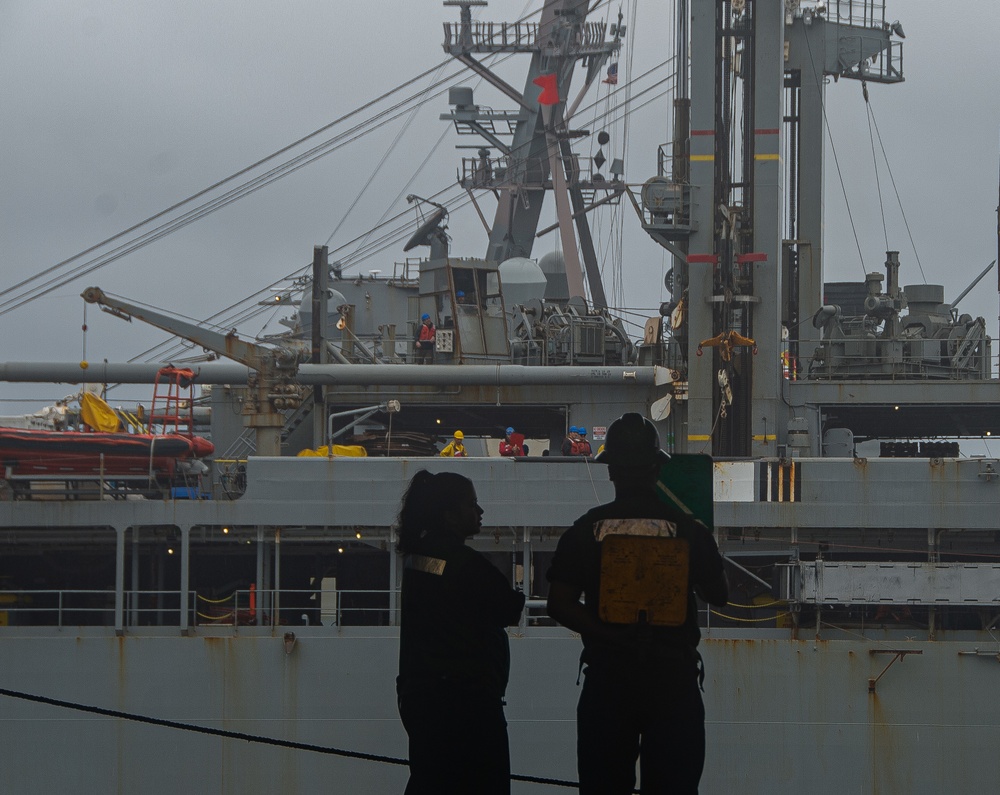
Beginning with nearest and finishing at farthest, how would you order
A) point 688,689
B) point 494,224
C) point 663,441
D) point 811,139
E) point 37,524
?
1. point 688,689
2. point 37,524
3. point 663,441
4. point 811,139
5. point 494,224

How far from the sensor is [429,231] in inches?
989

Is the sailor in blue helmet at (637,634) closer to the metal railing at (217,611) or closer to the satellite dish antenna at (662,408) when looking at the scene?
→ the metal railing at (217,611)

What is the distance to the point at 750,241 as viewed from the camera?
17.5 meters

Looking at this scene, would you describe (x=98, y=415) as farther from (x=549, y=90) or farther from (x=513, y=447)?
(x=549, y=90)

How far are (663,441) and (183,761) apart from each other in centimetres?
842

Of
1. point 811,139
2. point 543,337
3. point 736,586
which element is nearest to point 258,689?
point 736,586

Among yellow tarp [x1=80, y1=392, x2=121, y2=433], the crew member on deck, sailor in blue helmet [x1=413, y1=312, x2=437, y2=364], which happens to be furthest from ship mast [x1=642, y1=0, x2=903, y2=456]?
yellow tarp [x1=80, y1=392, x2=121, y2=433]

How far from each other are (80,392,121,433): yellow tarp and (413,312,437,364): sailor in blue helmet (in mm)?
5431

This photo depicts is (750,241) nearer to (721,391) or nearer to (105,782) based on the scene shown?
(721,391)

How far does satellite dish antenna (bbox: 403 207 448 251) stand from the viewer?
81.7 feet

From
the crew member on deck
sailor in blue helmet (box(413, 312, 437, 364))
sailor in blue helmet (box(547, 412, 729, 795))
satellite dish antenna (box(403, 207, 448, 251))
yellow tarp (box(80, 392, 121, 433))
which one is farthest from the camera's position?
satellite dish antenna (box(403, 207, 448, 251))

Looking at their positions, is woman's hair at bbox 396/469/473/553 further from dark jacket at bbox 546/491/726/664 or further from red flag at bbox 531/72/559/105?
red flag at bbox 531/72/559/105

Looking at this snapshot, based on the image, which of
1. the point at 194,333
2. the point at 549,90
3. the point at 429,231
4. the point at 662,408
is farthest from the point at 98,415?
the point at 549,90

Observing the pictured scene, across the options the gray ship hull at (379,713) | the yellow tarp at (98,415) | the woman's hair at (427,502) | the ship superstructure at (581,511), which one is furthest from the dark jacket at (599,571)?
the yellow tarp at (98,415)
